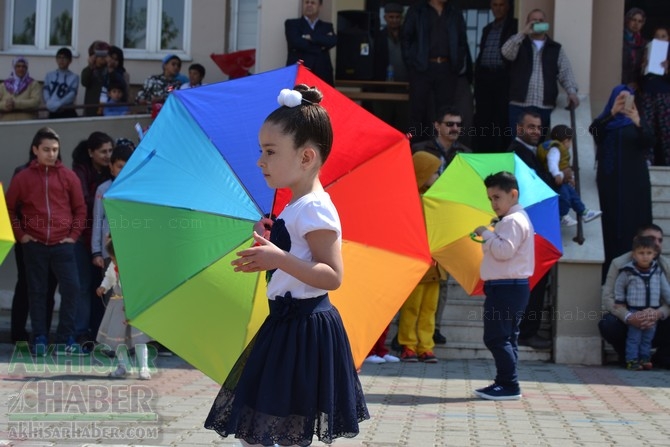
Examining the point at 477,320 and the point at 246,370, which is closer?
the point at 246,370

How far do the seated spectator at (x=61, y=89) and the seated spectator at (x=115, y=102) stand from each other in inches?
21.7

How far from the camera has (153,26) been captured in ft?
63.4

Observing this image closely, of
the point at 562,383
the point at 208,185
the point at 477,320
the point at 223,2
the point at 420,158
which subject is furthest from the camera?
the point at 223,2

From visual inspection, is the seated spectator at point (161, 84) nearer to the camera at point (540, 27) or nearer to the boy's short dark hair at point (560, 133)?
the camera at point (540, 27)

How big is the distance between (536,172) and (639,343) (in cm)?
217

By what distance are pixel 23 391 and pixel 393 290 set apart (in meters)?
3.87

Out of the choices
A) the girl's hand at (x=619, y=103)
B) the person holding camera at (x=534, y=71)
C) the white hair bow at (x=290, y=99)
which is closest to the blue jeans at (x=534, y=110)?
the person holding camera at (x=534, y=71)

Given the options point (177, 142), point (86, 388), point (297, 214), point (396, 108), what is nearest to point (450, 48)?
point (396, 108)

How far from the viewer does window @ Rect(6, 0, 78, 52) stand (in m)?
19.5

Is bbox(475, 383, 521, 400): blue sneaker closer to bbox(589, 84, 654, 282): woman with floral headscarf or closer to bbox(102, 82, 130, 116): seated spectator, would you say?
bbox(589, 84, 654, 282): woman with floral headscarf

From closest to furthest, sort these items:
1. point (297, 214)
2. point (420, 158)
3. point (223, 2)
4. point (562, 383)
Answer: point (297, 214) < point (562, 383) < point (420, 158) < point (223, 2)

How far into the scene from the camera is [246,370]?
5188 mm

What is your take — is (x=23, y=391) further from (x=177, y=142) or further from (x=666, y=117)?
(x=666, y=117)

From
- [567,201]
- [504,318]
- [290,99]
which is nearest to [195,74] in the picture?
[567,201]
